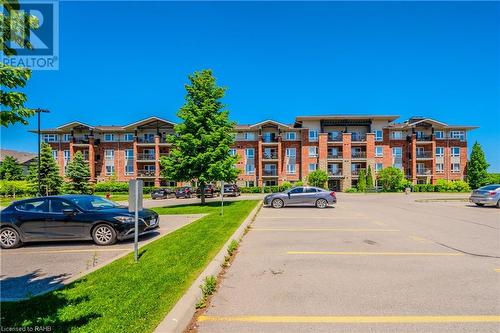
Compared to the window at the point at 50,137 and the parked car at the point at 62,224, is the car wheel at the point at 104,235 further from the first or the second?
the window at the point at 50,137

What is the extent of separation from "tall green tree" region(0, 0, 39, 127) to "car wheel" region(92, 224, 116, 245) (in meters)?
5.88

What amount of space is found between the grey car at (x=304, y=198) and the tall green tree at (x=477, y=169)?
46168mm

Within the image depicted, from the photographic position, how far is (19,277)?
5805mm

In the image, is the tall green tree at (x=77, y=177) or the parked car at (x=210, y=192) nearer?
the parked car at (x=210, y=192)

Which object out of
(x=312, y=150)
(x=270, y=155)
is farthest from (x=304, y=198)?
(x=312, y=150)

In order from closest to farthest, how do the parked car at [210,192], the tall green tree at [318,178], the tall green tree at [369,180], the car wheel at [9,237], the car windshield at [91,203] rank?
1. the car wheel at [9,237]
2. the car windshield at [91,203]
3. the parked car at [210,192]
4. the tall green tree at [318,178]
5. the tall green tree at [369,180]

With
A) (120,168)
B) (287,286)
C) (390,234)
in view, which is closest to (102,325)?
(287,286)

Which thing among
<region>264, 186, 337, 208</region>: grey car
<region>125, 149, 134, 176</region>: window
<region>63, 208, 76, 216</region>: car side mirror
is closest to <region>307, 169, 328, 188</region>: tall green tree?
<region>264, 186, 337, 208</region>: grey car

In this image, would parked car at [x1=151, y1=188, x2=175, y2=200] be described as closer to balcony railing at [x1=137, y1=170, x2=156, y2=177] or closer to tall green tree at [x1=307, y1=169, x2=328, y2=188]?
balcony railing at [x1=137, y1=170, x2=156, y2=177]

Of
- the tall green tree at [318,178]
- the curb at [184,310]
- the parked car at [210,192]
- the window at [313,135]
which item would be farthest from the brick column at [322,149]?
the curb at [184,310]

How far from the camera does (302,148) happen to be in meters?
52.2

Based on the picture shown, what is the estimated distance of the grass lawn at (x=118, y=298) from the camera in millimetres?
3424

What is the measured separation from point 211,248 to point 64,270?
10.5ft

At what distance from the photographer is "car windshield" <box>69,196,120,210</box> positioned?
29.6 ft
